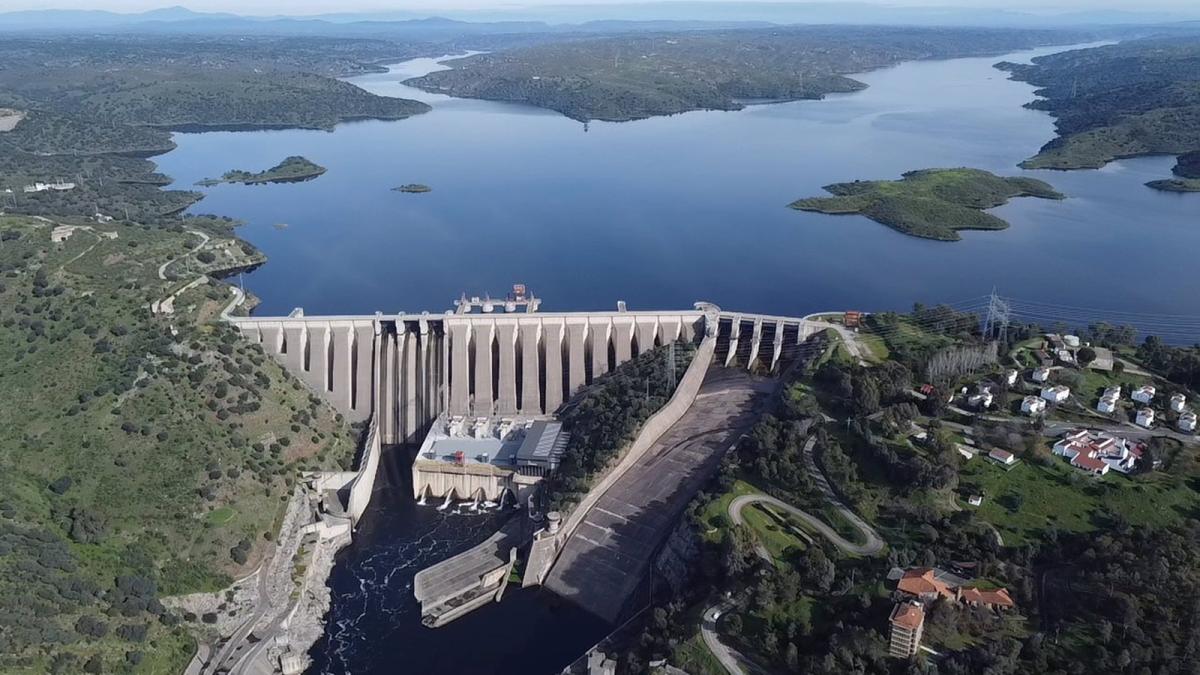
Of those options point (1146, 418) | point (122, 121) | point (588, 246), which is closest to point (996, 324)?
point (1146, 418)

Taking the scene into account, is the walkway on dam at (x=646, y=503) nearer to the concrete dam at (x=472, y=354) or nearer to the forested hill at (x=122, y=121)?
the concrete dam at (x=472, y=354)

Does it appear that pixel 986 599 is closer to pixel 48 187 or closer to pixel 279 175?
pixel 48 187

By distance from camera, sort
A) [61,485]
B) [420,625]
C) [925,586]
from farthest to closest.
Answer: [61,485]
[420,625]
[925,586]

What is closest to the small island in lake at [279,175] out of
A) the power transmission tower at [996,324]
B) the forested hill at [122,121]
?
the forested hill at [122,121]

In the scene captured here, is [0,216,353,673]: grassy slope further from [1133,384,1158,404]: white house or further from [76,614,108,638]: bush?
[1133,384,1158,404]: white house

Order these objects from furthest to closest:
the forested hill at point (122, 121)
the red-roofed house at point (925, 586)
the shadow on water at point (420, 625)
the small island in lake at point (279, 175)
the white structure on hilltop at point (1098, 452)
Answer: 1. the small island in lake at point (279, 175)
2. the forested hill at point (122, 121)
3. the white structure on hilltop at point (1098, 452)
4. the shadow on water at point (420, 625)
5. the red-roofed house at point (925, 586)

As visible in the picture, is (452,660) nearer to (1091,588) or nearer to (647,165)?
(1091,588)
